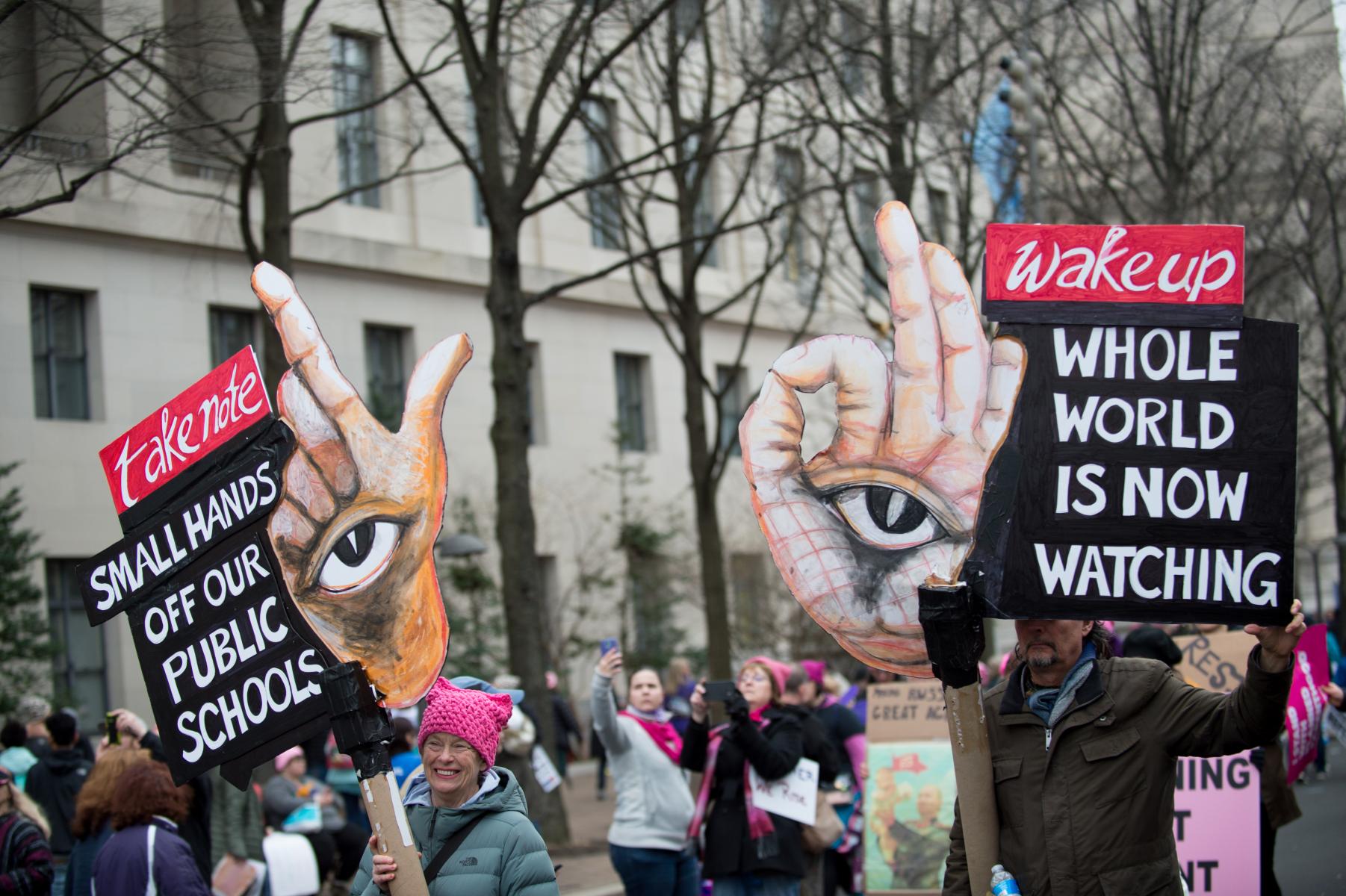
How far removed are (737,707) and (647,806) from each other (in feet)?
3.34

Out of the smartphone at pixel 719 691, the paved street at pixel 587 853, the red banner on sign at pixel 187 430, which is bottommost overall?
the paved street at pixel 587 853

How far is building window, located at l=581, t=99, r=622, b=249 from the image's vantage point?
1761 cm

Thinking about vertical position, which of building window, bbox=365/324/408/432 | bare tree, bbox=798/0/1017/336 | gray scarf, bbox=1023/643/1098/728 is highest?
bare tree, bbox=798/0/1017/336

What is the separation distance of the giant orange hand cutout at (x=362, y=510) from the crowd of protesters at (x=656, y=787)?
30 cm

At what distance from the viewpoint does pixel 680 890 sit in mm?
8555

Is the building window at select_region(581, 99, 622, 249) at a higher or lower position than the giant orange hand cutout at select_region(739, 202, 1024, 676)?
higher

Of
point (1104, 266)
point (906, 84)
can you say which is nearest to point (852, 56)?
point (906, 84)

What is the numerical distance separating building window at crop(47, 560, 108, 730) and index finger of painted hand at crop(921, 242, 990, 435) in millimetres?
18955

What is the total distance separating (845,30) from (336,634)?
12.5 meters

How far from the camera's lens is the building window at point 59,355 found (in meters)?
22.4

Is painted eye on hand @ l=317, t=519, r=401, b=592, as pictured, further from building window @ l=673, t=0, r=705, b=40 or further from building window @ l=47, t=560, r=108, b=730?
building window @ l=47, t=560, r=108, b=730

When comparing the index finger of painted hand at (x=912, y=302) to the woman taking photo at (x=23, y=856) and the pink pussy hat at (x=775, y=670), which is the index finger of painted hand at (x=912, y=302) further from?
the woman taking photo at (x=23, y=856)

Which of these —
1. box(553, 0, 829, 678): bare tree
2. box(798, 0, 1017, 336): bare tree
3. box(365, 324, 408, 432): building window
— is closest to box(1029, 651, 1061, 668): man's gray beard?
box(798, 0, 1017, 336): bare tree

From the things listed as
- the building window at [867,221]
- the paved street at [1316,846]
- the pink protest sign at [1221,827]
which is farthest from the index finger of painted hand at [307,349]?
the building window at [867,221]
